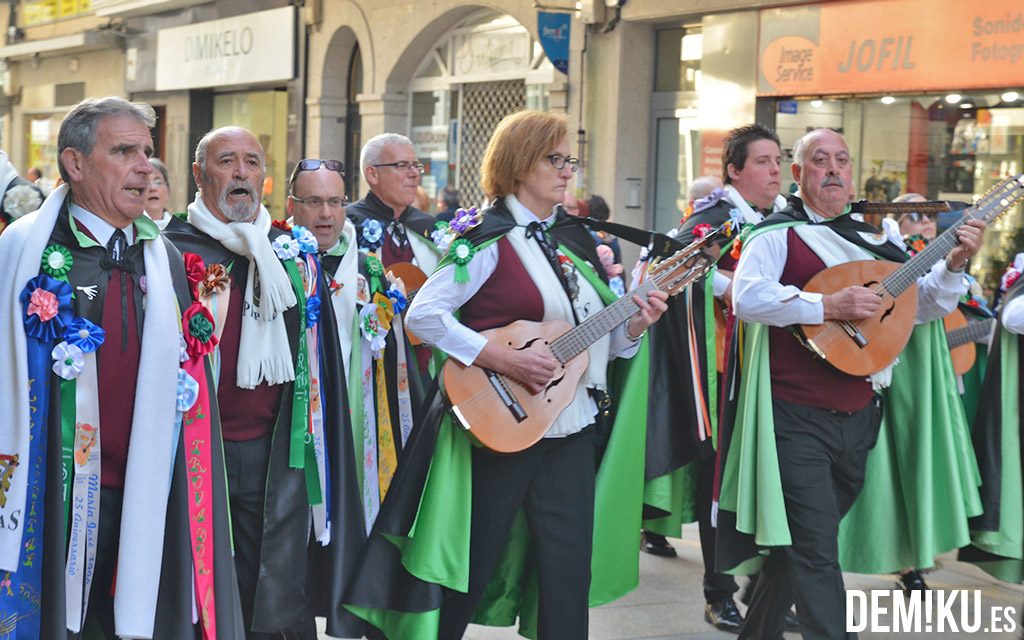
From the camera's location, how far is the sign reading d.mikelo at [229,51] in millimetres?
20391

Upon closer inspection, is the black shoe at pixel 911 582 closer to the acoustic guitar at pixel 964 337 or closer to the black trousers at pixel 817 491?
the acoustic guitar at pixel 964 337

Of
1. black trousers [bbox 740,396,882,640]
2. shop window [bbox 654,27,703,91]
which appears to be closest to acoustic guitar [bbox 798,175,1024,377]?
black trousers [bbox 740,396,882,640]

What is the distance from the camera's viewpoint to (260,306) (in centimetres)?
485

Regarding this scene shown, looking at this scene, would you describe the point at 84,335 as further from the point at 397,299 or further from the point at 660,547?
the point at 660,547

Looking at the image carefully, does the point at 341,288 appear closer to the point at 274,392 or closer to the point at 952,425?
the point at 274,392

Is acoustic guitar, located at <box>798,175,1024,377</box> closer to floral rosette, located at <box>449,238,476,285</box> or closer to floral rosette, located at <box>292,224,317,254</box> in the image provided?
floral rosette, located at <box>449,238,476,285</box>

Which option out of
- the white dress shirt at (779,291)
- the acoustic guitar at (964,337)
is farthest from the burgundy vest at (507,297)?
the acoustic guitar at (964,337)

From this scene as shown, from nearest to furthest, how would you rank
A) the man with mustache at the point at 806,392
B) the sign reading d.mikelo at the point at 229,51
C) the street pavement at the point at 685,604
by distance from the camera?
the man with mustache at the point at 806,392 < the street pavement at the point at 685,604 < the sign reading d.mikelo at the point at 229,51

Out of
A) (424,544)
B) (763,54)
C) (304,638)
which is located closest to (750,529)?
(424,544)

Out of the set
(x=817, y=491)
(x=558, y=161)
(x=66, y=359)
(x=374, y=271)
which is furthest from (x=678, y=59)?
(x=66, y=359)

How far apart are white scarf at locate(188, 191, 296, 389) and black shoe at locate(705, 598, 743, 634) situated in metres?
2.52

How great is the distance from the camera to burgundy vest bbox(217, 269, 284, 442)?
4.79 meters

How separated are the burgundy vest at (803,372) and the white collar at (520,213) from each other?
40.8 inches

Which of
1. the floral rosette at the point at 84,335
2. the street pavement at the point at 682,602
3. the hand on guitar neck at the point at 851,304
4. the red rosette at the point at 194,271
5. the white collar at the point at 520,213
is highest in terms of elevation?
the white collar at the point at 520,213
